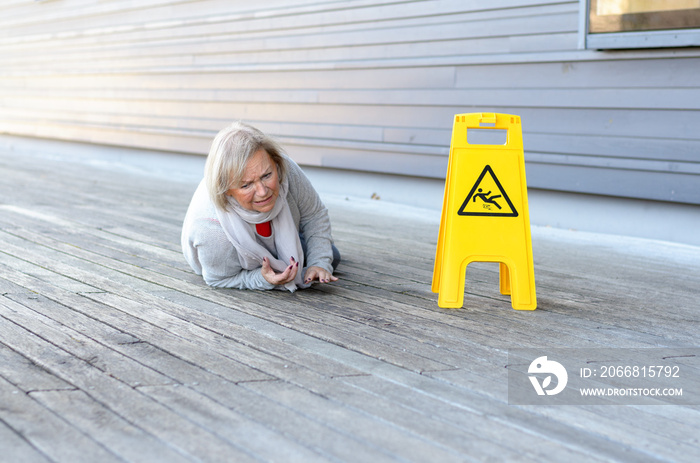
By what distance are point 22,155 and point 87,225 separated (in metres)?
7.07

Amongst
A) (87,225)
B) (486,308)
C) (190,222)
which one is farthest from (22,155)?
(486,308)

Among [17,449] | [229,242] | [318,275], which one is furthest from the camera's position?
[318,275]

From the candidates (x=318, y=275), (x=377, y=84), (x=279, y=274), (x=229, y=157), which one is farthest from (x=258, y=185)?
(x=377, y=84)

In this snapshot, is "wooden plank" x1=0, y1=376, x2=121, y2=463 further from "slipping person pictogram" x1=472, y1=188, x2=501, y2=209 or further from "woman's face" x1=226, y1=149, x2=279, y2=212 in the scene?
"slipping person pictogram" x1=472, y1=188, x2=501, y2=209

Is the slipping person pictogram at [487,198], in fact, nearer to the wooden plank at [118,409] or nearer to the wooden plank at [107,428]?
the wooden plank at [118,409]

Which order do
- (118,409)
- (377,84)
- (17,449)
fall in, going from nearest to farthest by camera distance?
(17,449), (118,409), (377,84)

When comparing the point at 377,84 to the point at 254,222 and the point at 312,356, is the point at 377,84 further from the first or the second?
the point at 312,356

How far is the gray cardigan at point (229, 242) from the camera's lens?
9.91ft

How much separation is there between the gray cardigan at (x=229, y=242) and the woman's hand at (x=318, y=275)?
0.17 feet

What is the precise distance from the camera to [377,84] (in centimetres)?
638

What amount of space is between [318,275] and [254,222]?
1.20 ft

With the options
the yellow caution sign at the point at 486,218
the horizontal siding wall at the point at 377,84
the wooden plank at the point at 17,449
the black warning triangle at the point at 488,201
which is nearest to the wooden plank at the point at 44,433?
the wooden plank at the point at 17,449

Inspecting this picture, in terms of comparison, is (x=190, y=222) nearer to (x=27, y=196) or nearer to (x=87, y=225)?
(x=87, y=225)

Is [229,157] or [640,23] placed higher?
[640,23]
